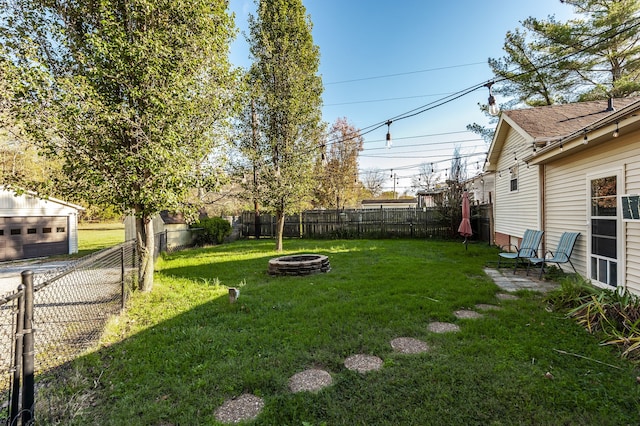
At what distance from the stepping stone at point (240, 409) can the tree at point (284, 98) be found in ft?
28.7

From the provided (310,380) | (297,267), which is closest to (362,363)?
(310,380)

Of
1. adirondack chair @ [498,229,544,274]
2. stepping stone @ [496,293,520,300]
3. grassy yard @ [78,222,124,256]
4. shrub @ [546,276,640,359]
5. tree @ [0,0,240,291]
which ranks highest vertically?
tree @ [0,0,240,291]

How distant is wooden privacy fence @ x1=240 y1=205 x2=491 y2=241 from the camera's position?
13703 millimetres

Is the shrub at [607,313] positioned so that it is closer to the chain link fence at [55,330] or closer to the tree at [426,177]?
the chain link fence at [55,330]

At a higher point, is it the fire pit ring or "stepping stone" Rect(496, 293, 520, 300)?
the fire pit ring

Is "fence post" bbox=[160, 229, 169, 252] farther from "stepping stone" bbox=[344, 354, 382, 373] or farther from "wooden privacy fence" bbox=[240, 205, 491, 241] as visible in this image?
"stepping stone" bbox=[344, 354, 382, 373]

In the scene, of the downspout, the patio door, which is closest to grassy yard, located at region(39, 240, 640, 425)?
the patio door

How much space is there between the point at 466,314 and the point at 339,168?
1914 centimetres

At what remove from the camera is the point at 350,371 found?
106 inches

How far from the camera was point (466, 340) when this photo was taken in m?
3.23

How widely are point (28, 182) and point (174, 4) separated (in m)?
3.60

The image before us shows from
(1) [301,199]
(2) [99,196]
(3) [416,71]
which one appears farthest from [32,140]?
(3) [416,71]

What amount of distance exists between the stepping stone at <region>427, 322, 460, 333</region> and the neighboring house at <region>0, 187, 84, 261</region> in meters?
13.2

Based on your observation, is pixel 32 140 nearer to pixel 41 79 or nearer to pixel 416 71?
pixel 41 79
